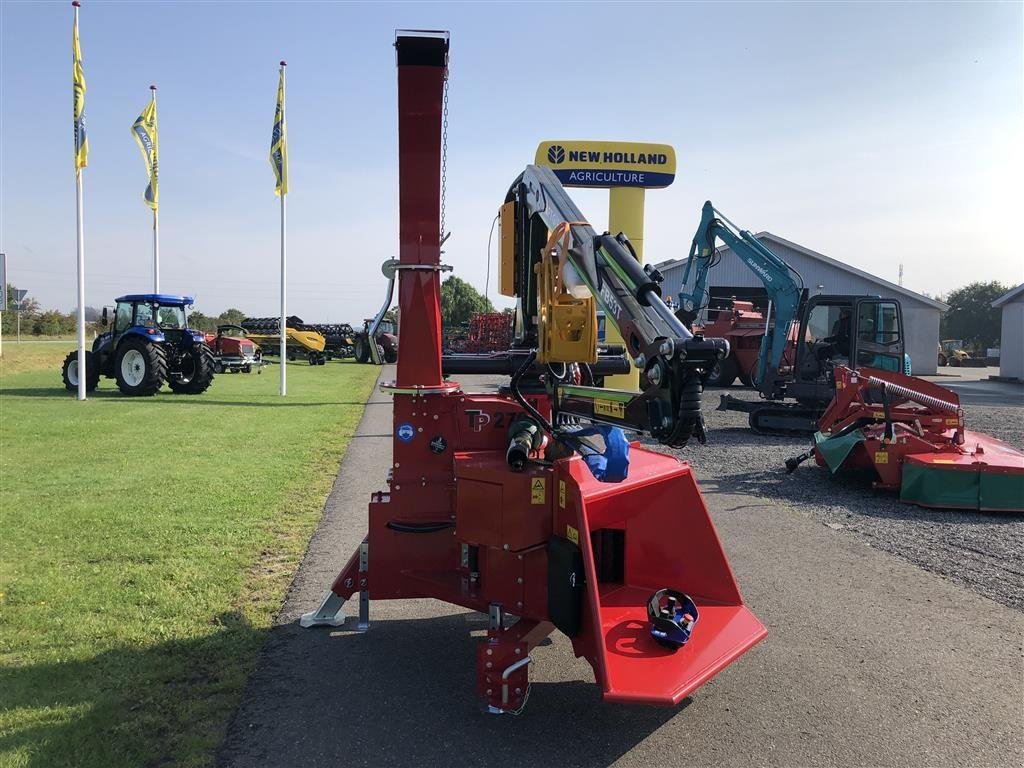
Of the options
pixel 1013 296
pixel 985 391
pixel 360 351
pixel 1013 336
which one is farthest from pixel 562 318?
pixel 1013 296

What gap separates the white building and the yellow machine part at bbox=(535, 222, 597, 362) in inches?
1263

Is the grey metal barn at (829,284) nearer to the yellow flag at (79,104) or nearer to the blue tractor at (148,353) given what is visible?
the blue tractor at (148,353)

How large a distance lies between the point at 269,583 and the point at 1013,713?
442cm

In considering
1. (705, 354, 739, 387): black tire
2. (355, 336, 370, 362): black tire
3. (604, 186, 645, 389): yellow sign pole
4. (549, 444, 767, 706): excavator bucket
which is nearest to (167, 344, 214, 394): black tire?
(604, 186, 645, 389): yellow sign pole

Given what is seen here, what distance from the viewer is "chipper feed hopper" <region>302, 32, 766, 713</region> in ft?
10.3

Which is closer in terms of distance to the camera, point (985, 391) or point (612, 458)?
point (612, 458)

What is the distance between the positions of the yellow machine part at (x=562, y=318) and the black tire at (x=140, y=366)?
50.8 feet

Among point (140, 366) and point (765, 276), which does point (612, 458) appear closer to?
point (765, 276)

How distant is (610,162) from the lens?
51.1 feet

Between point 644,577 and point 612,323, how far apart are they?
159 centimetres

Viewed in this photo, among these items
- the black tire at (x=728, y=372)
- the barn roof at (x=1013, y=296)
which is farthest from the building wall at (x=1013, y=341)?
the black tire at (x=728, y=372)

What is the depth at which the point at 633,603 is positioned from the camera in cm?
390

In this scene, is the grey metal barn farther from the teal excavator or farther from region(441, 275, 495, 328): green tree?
region(441, 275, 495, 328): green tree

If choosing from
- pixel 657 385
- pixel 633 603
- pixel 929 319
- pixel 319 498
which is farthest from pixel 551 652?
pixel 929 319
